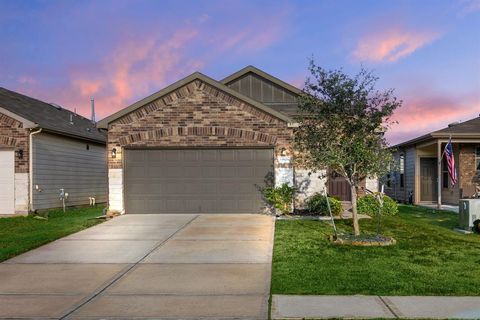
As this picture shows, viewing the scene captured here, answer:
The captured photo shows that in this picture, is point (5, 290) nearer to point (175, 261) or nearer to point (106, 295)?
point (106, 295)

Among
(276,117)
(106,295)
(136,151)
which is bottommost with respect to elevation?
(106,295)

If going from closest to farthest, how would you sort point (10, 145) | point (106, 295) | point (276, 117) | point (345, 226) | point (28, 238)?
point (106, 295) < point (28, 238) < point (345, 226) < point (276, 117) < point (10, 145)

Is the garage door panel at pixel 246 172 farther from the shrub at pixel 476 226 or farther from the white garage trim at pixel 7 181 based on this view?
the white garage trim at pixel 7 181

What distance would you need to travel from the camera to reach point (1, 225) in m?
16.0

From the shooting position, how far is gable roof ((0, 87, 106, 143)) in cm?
1934

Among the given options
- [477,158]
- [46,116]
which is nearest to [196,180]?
[46,116]

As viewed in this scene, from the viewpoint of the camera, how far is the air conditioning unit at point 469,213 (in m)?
13.4

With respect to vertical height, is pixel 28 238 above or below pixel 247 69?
below

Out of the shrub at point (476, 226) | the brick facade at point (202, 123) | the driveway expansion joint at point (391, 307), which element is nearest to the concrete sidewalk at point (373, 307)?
the driveway expansion joint at point (391, 307)

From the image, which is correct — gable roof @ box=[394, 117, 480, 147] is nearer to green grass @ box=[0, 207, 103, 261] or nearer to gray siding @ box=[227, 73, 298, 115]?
gray siding @ box=[227, 73, 298, 115]

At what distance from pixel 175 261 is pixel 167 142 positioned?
8161mm

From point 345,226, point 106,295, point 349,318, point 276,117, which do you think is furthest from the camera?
point 276,117

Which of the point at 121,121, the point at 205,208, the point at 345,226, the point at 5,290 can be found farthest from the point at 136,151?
the point at 5,290

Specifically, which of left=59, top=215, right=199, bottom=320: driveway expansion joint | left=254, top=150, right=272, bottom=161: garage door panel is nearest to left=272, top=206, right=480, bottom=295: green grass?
left=59, top=215, right=199, bottom=320: driveway expansion joint
